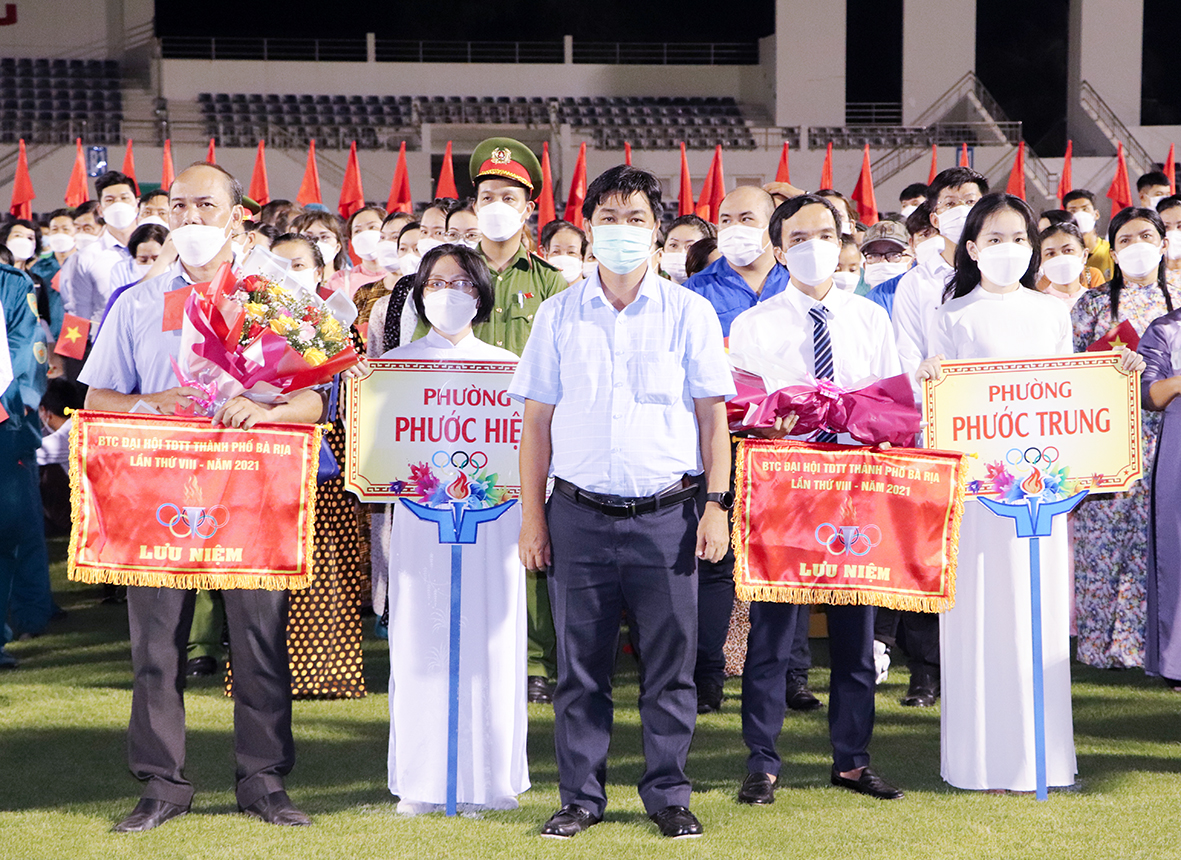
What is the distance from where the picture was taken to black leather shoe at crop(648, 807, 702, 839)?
285 cm

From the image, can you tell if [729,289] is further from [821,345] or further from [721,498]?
[721,498]

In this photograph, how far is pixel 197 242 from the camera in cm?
288

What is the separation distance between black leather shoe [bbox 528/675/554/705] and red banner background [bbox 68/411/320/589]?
1379 millimetres

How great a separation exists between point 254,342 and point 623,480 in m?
0.82

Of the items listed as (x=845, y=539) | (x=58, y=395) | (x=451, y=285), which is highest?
(x=451, y=285)

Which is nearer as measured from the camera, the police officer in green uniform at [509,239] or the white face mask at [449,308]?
the white face mask at [449,308]

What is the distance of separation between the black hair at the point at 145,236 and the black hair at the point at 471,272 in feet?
8.74

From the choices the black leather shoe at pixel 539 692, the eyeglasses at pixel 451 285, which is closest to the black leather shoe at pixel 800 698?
the black leather shoe at pixel 539 692

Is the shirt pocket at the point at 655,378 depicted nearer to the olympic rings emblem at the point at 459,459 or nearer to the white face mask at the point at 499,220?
the olympic rings emblem at the point at 459,459

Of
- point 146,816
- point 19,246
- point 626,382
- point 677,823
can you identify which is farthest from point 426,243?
point 19,246

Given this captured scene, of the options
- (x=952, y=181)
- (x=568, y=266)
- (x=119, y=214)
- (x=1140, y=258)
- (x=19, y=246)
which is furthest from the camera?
(x=19, y=246)

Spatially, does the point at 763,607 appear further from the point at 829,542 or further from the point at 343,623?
the point at 343,623

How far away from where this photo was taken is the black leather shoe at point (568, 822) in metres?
2.85

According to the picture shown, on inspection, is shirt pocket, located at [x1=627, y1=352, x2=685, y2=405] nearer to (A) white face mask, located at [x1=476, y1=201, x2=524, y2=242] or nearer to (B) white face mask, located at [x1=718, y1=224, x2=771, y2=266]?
(A) white face mask, located at [x1=476, y1=201, x2=524, y2=242]
